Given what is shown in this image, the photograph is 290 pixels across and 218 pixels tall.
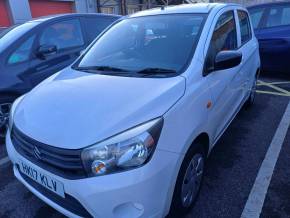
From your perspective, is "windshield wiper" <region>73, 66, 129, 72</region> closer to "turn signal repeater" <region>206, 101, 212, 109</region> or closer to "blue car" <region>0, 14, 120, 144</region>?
"turn signal repeater" <region>206, 101, 212, 109</region>

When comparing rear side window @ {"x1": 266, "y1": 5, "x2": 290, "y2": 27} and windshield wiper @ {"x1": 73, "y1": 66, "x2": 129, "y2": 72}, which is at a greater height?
windshield wiper @ {"x1": 73, "y1": 66, "x2": 129, "y2": 72}

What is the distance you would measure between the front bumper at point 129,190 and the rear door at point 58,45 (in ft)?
7.69

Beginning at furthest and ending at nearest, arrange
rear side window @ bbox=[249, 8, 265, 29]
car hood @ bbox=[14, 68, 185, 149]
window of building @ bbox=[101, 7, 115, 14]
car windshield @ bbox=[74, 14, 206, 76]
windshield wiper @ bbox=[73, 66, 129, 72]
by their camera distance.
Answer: window of building @ bbox=[101, 7, 115, 14]
rear side window @ bbox=[249, 8, 265, 29]
windshield wiper @ bbox=[73, 66, 129, 72]
car windshield @ bbox=[74, 14, 206, 76]
car hood @ bbox=[14, 68, 185, 149]

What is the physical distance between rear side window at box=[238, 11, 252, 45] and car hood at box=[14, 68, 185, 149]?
6.50ft

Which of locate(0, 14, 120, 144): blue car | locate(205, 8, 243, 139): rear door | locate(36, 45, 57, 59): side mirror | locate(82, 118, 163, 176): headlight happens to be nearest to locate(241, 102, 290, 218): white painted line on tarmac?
locate(205, 8, 243, 139): rear door

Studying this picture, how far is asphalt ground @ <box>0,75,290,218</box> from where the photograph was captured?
88.3 inches

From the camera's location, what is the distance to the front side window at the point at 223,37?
2.34 meters

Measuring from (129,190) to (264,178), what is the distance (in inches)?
64.4

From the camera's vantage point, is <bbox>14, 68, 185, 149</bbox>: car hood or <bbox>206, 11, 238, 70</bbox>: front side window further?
<bbox>206, 11, 238, 70</bbox>: front side window

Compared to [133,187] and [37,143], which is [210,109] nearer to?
[133,187]

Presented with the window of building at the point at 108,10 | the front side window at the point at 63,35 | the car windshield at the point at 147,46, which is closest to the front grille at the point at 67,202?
the car windshield at the point at 147,46

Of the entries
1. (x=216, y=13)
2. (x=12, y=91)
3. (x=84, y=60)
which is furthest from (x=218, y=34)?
(x=12, y=91)

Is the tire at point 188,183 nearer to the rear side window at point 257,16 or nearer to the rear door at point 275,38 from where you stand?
the rear door at point 275,38

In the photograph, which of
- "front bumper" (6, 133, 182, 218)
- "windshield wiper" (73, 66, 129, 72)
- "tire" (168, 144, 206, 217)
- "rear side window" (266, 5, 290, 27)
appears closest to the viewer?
"front bumper" (6, 133, 182, 218)
